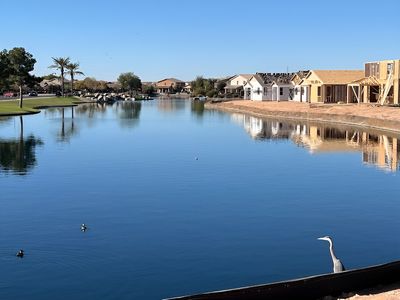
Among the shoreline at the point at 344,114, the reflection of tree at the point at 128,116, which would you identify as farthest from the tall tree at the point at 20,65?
the shoreline at the point at 344,114

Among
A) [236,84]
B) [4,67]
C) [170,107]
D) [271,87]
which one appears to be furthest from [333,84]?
[236,84]

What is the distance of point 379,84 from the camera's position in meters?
80.2

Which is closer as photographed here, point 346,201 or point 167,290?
point 167,290

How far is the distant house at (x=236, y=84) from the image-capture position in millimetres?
165500

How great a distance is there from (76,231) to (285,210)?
8.52 meters

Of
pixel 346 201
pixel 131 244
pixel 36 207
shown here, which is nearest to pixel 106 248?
pixel 131 244

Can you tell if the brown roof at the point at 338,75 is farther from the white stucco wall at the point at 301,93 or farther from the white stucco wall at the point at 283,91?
the white stucco wall at the point at 283,91

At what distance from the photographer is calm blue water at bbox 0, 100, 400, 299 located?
15.9m

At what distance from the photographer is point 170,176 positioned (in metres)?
32.0

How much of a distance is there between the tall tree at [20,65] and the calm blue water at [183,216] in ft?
157

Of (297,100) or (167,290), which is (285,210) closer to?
(167,290)

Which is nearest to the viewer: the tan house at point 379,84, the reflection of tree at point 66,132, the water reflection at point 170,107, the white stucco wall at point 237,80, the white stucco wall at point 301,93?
the reflection of tree at point 66,132

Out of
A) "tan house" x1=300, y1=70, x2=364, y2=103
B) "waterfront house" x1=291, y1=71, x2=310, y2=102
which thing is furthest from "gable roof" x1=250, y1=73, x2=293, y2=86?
Answer: "tan house" x1=300, y1=70, x2=364, y2=103

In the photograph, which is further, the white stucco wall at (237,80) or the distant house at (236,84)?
the white stucco wall at (237,80)
